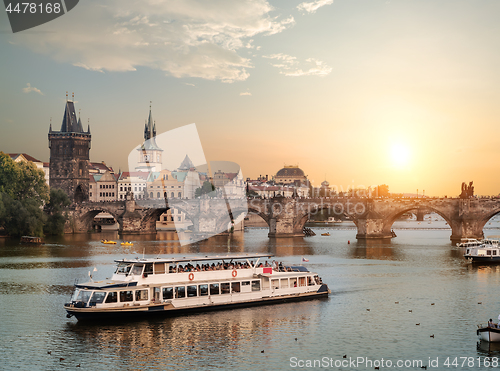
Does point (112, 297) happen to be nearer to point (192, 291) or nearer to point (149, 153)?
point (192, 291)

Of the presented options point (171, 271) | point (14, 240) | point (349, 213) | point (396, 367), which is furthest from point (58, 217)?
point (396, 367)

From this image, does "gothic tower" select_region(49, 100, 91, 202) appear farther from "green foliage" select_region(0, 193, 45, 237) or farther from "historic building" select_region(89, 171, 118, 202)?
"green foliage" select_region(0, 193, 45, 237)

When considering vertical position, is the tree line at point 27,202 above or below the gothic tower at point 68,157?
below

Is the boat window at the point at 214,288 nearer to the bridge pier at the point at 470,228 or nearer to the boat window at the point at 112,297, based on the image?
the boat window at the point at 112,297

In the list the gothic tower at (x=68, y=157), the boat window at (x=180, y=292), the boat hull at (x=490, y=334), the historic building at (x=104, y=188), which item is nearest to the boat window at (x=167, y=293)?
the boat window at (x=180, y=292)

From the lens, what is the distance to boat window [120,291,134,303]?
30734mm

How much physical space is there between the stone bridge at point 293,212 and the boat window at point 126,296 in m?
62.6

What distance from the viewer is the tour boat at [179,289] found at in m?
30.3

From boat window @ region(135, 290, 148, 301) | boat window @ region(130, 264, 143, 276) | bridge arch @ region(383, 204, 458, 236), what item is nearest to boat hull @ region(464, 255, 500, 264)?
bridge arch @ region(383, 204, 458, 236)

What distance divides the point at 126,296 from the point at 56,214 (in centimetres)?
7144

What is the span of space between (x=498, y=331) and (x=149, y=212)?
286 feet

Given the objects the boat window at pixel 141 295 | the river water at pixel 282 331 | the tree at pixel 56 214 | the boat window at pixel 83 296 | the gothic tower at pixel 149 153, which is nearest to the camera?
the river water at pixel 282 331

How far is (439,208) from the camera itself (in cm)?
8619

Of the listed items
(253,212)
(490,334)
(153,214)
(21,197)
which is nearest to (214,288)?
(490,334)
